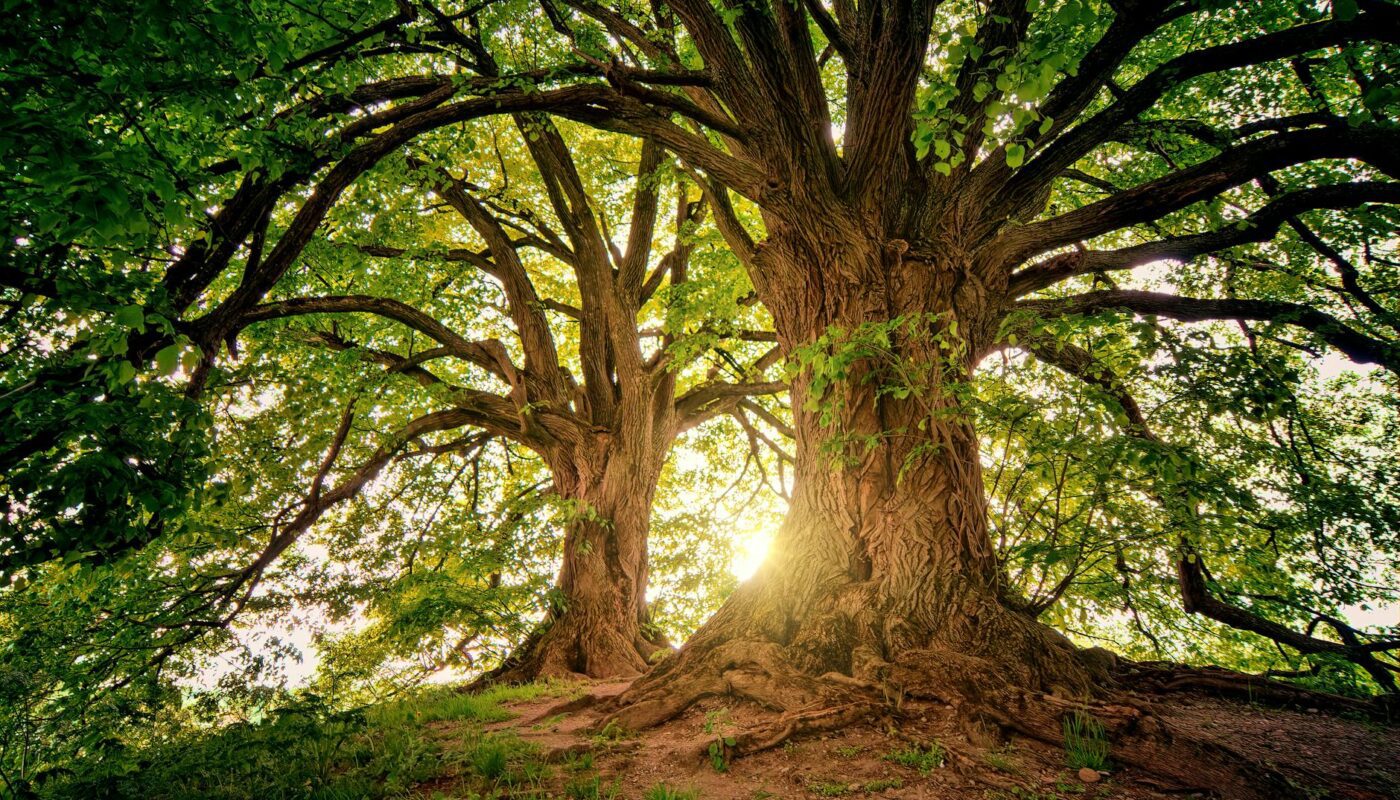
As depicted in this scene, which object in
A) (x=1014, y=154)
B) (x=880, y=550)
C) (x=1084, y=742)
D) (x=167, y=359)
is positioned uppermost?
(x=1014, y=154)

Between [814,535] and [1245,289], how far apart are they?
6.70 m

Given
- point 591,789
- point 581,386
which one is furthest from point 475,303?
point 591,789

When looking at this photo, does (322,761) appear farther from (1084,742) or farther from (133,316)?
(1084,742)

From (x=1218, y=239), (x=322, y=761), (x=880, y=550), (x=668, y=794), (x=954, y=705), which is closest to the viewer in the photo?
(x=668, y=794)

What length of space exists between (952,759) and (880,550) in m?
1.47

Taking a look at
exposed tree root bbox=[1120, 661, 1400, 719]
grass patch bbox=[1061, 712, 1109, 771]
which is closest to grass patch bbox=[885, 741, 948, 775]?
grass patch bbox=[1061, 712, 1109, 771]

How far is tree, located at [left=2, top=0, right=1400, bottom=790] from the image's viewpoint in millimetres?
3424

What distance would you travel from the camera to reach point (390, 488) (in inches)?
356

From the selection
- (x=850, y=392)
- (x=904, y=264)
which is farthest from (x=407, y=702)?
(x=904, y=264)

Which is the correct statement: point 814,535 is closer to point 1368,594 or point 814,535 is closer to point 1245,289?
point 1368,594

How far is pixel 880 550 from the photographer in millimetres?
4031

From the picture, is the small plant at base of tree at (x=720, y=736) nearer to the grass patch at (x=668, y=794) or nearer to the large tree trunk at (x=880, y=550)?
the large tree trunk at (x=880, y=550)

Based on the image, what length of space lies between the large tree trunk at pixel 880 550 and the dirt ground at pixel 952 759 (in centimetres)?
30

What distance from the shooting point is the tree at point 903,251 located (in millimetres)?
3424
